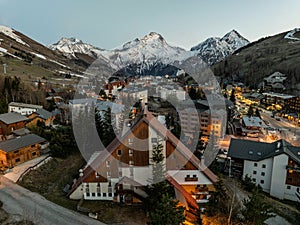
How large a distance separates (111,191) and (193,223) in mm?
7821

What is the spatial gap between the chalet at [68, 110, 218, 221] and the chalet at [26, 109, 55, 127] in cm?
3060

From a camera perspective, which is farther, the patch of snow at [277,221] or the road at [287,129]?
the road at [287,129]

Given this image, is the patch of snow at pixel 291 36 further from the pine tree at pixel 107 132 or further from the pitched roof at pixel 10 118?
the pitched roof at pixel 10 118

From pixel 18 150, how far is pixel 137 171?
1666cm

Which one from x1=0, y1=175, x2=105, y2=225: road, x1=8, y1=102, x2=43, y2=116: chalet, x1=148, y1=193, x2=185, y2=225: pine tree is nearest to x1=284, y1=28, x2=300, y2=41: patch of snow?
x1=8, y1=102, x2=43, y2=116: chalet

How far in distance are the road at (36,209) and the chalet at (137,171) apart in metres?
2.52

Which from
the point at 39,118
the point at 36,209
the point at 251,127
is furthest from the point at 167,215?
the point at 251,127

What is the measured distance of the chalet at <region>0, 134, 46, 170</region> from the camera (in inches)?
1083

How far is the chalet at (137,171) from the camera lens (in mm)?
20766

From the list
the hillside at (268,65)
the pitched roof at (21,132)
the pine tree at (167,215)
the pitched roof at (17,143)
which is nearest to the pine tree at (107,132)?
the pitched roof at (17,143)

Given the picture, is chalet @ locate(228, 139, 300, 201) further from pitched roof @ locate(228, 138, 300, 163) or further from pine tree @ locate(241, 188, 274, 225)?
pine tree @ locate(241, 188, 274, 225)

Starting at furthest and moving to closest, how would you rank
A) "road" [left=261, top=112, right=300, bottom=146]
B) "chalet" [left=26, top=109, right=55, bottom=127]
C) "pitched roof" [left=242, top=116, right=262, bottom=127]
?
1. "pitched roof" [left=242, top=116, right=262, bottom=127]
2. "road" [left=261, top=112, right=300, bottom=146]
3. "chalet" [left=26, top=109, right=55, bottom=127]

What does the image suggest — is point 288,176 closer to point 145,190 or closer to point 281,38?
point 145,190

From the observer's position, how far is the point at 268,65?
135 meters
